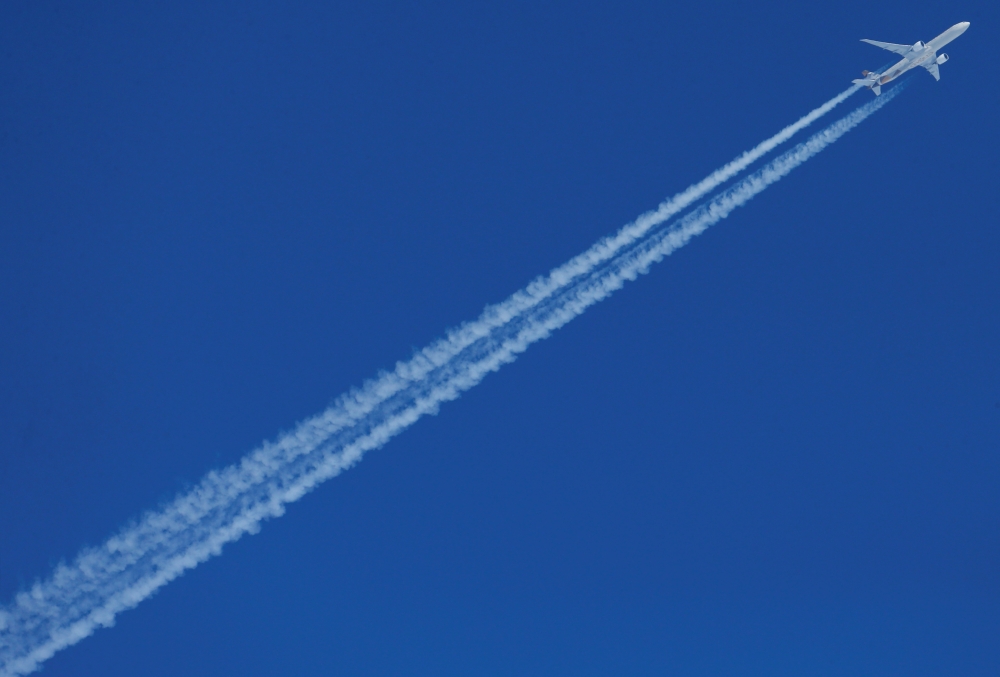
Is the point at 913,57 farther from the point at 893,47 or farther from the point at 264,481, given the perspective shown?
the point at 264,481

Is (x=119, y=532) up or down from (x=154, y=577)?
up

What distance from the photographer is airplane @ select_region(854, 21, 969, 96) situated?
18312 millimetres

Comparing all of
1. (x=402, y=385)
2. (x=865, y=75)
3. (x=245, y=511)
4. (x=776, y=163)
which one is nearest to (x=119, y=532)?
(x=245, y=511)

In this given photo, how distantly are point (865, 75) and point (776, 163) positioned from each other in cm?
286

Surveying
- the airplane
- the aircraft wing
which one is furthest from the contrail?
the aircraft wing

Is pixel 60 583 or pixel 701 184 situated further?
pixel 701 184

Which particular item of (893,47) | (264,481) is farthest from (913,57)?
(264,481)

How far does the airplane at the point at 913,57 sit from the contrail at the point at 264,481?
7.65 m

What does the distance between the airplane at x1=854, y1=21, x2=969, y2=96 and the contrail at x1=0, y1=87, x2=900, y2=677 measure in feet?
25.1

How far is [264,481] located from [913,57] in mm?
16968

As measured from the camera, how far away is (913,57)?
1845 centimetres

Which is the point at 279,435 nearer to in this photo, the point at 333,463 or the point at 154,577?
the point at 333,463

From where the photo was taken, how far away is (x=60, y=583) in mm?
17125

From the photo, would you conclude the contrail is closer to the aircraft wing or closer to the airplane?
the airplane
